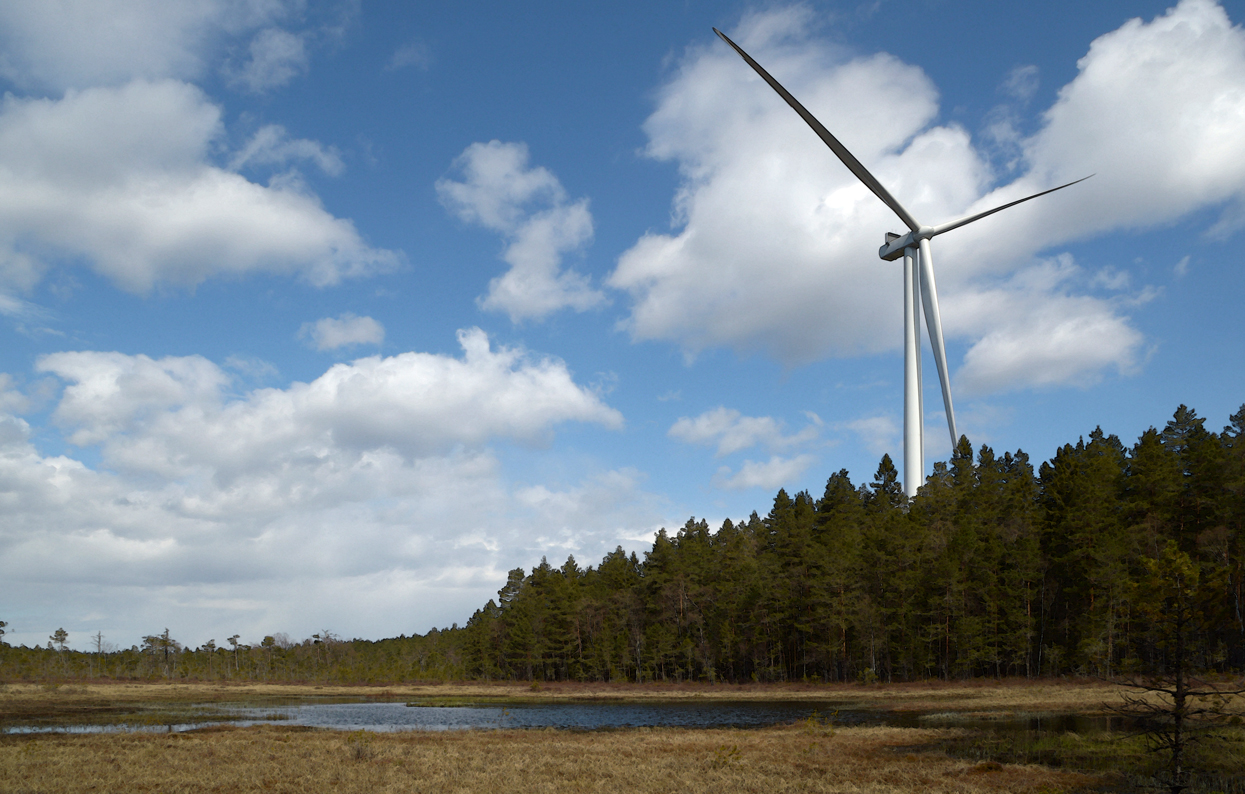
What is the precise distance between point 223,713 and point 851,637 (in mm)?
68085

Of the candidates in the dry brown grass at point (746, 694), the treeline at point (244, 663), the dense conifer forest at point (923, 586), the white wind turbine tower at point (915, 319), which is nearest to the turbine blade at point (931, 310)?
the white wind turbine tower at point (915, 319)

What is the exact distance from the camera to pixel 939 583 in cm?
7938

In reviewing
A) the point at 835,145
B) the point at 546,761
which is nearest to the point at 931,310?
the point at 835,145

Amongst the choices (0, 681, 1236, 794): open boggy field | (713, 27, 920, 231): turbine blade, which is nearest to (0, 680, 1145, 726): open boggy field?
(0, 681, 1236, 794): open boggy field

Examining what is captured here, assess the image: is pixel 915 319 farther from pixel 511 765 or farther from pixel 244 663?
pixel 244 663

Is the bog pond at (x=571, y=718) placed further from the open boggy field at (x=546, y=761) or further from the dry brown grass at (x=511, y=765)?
the dry brown grass at (x=511, y=765)

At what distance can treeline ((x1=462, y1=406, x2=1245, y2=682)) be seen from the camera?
68938 mm

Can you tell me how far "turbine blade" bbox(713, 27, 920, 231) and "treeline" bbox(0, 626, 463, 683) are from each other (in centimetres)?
10892

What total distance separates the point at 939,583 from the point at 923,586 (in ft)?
17.7

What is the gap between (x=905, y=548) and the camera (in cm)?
8812

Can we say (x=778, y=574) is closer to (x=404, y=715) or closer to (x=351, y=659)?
(x=404, y=715)

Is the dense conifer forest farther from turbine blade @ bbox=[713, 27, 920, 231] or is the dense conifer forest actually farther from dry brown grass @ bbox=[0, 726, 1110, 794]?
turbine blade @ bbox=[713, 27, 920, 231]

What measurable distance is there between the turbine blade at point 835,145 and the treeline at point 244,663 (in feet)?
357

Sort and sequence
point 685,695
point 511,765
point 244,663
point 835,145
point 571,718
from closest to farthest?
point 511,765
point 571,718
point 835,145
point 685,695
point 244,663
